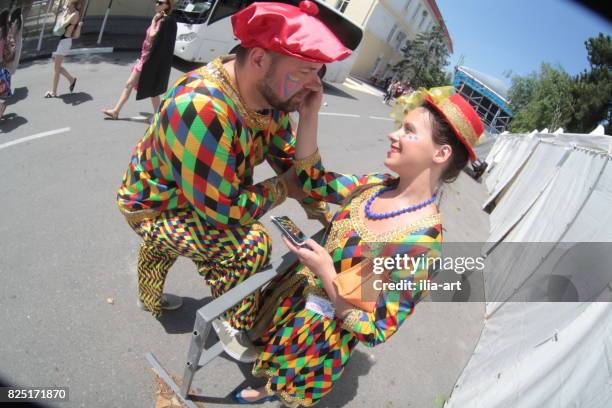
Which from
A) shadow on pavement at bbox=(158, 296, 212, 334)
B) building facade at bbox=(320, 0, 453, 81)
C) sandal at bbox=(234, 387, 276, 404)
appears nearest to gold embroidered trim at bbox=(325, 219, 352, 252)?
sandal at bbox=(234, 387, 276, 404)

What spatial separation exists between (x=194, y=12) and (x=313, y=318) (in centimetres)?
977

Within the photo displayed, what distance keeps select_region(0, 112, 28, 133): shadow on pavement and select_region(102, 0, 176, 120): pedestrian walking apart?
4.41ft

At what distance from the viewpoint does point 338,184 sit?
1.97 meters

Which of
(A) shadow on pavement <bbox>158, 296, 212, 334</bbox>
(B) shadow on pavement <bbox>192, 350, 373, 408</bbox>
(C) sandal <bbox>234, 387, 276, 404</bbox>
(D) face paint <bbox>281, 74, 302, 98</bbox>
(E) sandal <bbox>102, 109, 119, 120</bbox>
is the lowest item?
(E) sandal <bbox>102, 109, 119, 120</bbox>

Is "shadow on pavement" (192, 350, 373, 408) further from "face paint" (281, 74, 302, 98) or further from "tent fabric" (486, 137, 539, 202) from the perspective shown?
"tent fabric" (486, 137, 539, 202)

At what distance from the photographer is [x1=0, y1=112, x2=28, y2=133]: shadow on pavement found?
4355mm

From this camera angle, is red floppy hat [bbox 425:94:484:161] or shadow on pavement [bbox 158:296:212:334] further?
shadow on pavement [bbox 158:296:212:334]

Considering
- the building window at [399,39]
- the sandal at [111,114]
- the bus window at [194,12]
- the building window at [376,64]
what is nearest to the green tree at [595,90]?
the building window at [376,64]

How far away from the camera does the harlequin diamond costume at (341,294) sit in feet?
5.01

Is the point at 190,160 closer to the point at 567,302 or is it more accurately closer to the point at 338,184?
the point at 338,184

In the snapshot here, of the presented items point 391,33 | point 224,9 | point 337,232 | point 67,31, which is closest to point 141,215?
point 337,232

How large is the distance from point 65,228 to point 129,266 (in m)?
0.68

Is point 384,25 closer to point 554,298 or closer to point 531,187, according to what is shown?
point 531,187

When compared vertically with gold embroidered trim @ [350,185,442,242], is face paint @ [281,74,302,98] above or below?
above
